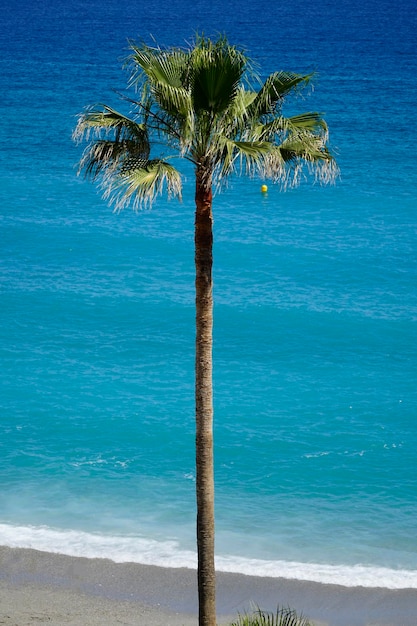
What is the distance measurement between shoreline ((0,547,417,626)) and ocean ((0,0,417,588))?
0.38 meters

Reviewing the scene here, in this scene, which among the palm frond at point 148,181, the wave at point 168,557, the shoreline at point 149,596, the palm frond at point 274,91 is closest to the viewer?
the palm frond at point 148,181

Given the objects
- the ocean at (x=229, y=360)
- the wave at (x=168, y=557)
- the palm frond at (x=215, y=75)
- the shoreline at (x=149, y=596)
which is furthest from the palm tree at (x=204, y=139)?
the ocean at (x=229, y=360)

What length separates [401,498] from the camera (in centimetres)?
2069

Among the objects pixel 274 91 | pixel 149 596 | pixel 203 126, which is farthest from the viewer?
pixel 149 596

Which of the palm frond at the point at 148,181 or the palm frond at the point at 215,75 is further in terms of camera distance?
the palm frond at the point at 215,75

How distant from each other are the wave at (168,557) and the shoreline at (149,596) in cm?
20

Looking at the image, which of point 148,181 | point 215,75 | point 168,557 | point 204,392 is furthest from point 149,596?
point 215,75

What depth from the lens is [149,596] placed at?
1667 cm

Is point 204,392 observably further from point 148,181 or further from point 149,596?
point 149,596

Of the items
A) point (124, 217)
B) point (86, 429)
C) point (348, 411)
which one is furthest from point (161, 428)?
point (124, 217)

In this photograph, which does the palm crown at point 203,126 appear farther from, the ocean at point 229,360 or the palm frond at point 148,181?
the ocean at point 229,360

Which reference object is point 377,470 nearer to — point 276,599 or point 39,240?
point 276,599

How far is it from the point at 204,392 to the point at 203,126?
131 inches

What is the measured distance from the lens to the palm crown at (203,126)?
Answer: 11984 millimetres
